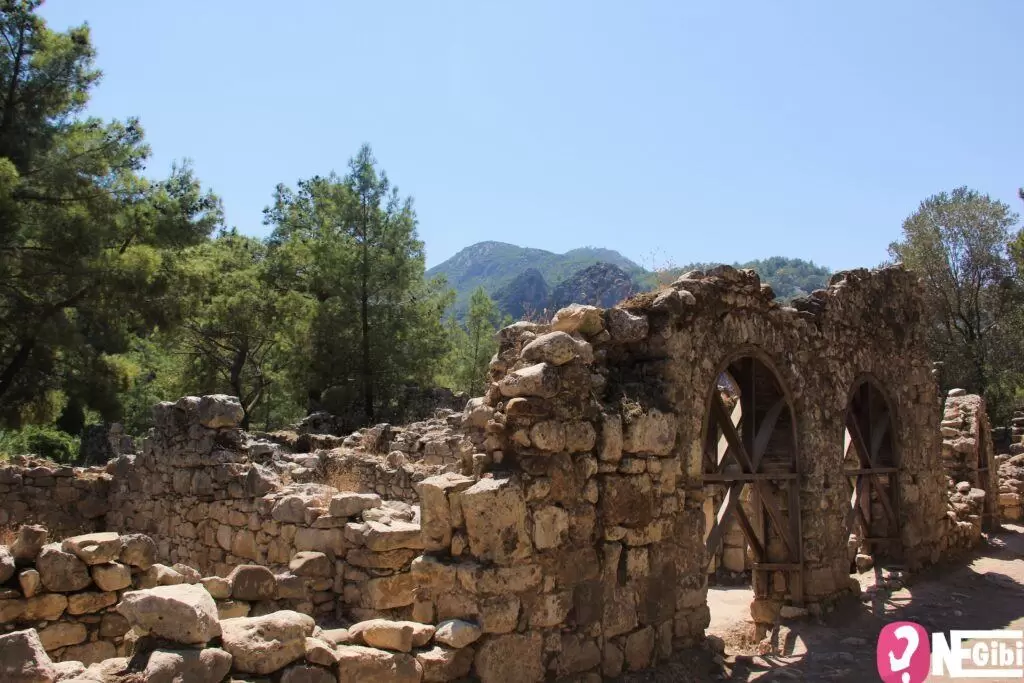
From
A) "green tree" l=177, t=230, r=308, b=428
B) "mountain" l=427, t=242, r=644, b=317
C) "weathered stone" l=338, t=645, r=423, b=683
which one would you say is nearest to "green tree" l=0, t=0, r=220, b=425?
"green tree" l=177, t=230, r=308, b=428

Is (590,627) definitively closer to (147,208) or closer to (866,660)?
(866,660)

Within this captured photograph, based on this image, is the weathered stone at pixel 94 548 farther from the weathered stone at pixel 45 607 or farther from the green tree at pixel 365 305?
the green tree at pixel 365 305

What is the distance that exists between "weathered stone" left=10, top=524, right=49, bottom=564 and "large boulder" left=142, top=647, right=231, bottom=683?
2.59 m

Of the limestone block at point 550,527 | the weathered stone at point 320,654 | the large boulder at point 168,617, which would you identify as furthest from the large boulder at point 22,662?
the limestone block at point 550,527

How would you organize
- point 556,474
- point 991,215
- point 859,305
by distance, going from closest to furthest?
point 556,474
point 859,305
point 991,215

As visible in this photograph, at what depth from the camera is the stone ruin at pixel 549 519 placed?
16.6 ft

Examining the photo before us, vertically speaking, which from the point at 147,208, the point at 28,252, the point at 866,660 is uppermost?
the point at 147,208

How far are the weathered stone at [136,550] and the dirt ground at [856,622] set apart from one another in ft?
13.0

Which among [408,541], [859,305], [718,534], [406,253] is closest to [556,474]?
[408,541]

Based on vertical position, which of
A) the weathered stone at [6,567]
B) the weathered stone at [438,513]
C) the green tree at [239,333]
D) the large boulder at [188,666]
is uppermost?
the green tree at [239,333]

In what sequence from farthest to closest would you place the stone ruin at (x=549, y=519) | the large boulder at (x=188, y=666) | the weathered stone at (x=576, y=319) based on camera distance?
the weathered stone at (x=576, y=319) → the stone ruin at (x=549, y=519) → the large boulder at (x=188, y=666)

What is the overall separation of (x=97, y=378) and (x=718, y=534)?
44.9ft

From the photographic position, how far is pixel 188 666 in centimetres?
388

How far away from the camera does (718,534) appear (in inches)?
318
